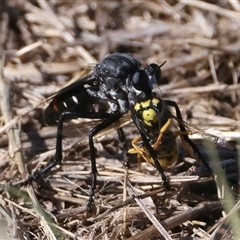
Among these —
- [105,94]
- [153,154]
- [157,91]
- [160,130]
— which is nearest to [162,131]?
[160,130]

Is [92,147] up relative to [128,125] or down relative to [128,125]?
up

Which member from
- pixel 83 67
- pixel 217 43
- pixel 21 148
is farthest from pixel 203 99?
pixel 21 148

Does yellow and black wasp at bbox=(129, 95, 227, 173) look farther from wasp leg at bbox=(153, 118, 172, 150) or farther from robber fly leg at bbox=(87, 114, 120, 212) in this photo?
robber fly leg at bbox=(87, 114, 120, 212)

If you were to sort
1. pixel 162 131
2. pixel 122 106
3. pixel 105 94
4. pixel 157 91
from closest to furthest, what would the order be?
pixel 162 131 → pixel 157 91 → pixel 122 106 → pixel 105 94

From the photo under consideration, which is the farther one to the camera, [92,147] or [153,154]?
[92,147]

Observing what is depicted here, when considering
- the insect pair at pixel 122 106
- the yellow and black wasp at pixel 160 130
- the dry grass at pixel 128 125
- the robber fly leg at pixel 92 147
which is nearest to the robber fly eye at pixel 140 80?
the insect pair at pixel 122 106

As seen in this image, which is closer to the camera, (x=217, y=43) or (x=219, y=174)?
(x=219, y=174)

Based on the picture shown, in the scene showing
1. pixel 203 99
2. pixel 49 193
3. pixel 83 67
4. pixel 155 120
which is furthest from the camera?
pixel 83 67

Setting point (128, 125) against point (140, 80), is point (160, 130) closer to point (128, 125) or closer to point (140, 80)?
point (140, 80)

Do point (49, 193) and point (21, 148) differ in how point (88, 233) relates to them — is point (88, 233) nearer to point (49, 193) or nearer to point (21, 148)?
point (49, 193)
